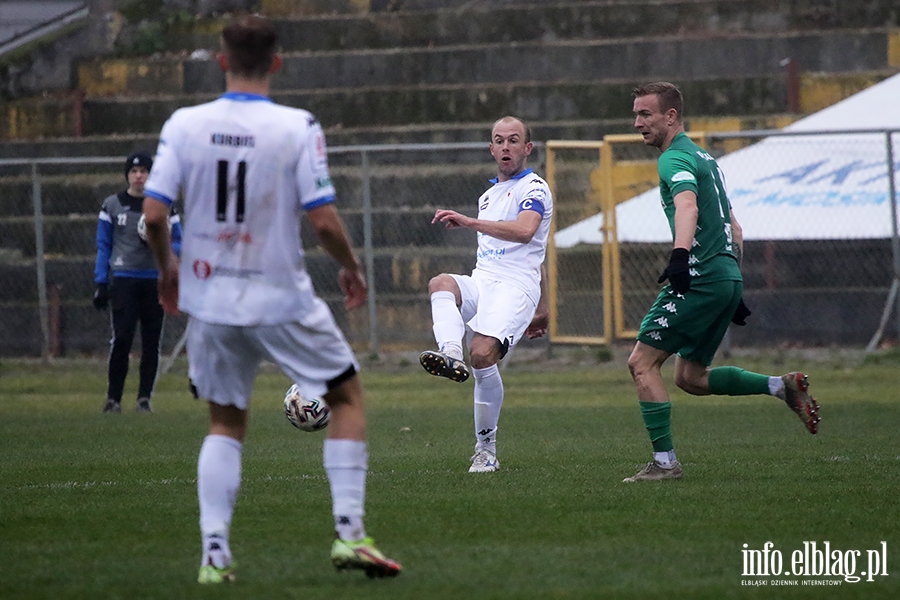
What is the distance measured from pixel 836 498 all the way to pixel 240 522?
9.45 ft

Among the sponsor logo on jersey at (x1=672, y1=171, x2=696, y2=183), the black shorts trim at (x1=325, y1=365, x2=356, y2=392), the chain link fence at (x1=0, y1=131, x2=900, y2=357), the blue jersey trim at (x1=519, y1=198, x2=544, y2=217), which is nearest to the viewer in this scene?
the black shorts trim at (x1=325, y1=365, x2=356, y2=392)

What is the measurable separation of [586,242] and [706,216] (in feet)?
31.0

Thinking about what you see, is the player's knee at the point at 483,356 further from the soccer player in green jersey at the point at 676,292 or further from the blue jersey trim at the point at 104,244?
the blue jersey trim at the point at 104,244

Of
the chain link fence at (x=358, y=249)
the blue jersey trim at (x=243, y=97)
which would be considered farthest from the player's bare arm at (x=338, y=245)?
the chain link fence at (x=358, y=249)

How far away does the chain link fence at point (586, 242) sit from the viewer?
16297 mm

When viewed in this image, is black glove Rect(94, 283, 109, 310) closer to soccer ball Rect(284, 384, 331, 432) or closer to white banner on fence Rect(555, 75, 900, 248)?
soccer ball Rect(284, 384, 331, 432)

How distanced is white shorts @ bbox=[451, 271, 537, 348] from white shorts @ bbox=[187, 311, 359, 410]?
3480 mm

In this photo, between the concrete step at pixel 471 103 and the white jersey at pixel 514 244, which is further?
the concrete step at pixel 471 103

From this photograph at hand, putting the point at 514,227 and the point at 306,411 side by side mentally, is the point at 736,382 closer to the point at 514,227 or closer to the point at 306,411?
the point at 514,227

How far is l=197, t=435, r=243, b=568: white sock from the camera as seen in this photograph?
4.95 metres

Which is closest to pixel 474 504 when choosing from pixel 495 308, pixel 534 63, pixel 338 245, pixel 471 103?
pixel 495 308

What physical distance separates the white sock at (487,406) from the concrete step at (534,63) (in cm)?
1270

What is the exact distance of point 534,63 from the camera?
69.3ft

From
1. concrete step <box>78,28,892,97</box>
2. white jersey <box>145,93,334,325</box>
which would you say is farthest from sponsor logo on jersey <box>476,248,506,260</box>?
concrete step <box>78,28,892,97</box>
